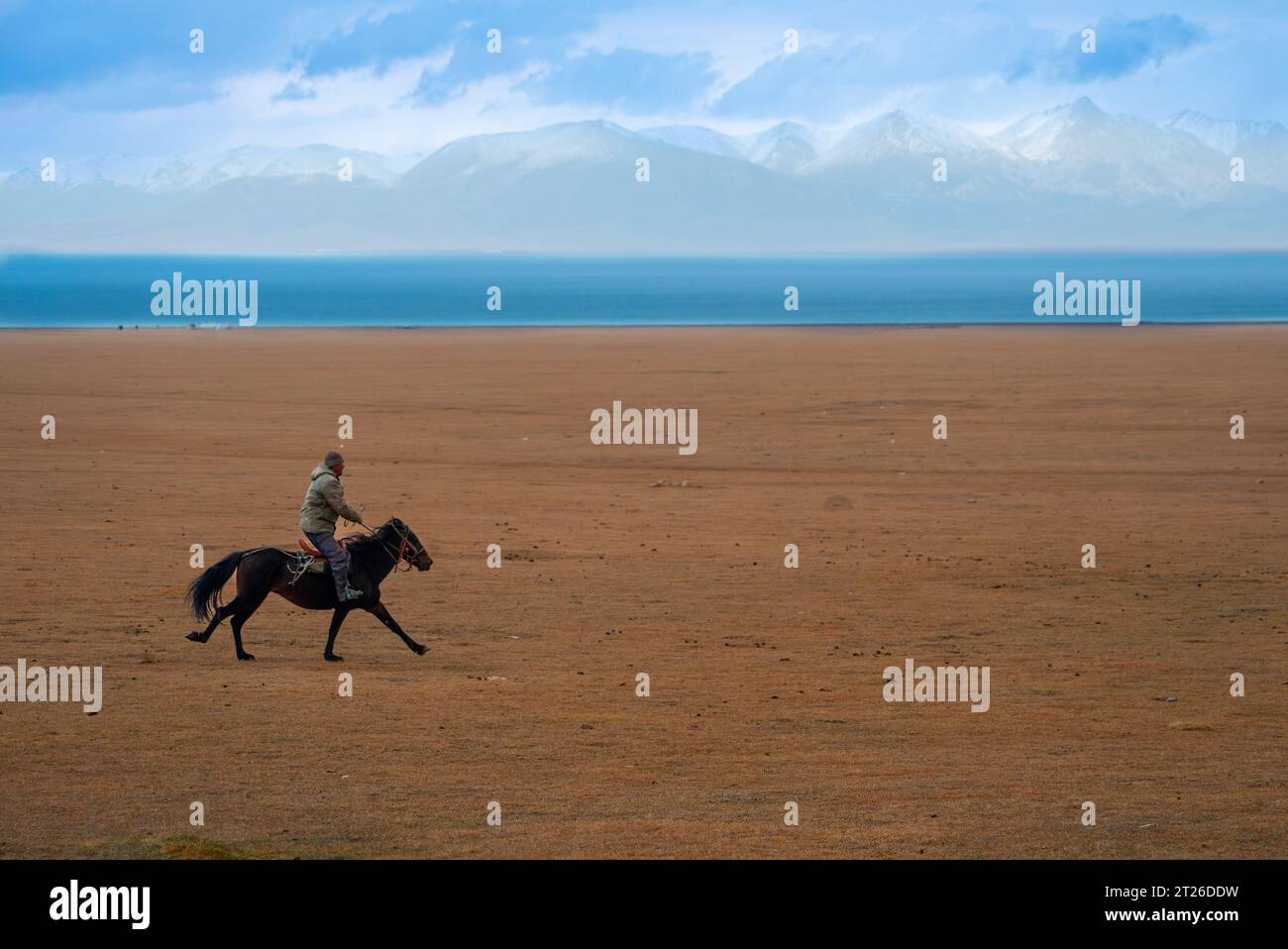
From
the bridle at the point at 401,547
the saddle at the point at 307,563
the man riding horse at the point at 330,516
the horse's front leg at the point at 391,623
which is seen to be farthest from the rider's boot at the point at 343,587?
the bridle at the point at 401,547

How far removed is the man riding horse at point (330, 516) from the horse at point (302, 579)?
6.5 inches

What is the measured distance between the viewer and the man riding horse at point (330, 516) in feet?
52.4

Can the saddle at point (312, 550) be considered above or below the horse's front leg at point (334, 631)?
above

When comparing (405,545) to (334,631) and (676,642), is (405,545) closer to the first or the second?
(334,631)

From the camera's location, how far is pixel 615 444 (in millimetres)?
40281

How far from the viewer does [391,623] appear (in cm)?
1709

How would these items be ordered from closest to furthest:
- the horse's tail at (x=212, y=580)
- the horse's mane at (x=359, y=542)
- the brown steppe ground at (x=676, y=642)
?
1. the brown steppe ground at (x=676, y=642)
2. the horse's tail at (x=212, y=580)
3. the horse's mane at (x=359, y=542)

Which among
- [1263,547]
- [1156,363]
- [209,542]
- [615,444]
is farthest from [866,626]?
[1156,363]

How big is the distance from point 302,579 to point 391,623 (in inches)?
46.6

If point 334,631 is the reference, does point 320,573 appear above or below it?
above

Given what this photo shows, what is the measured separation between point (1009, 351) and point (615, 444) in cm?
3418

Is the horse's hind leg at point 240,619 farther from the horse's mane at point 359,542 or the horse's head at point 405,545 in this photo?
the horse's head at point 405,545

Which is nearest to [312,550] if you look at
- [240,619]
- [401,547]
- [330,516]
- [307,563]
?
[307,563]

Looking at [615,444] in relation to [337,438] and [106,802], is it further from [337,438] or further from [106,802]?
[106,802]
